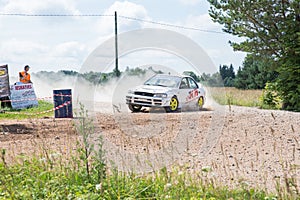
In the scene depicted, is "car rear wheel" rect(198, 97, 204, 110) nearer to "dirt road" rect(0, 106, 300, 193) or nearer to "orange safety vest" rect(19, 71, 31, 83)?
"dirt road" rect(0, 106, 300, 193)

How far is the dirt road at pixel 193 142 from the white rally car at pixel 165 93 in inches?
101

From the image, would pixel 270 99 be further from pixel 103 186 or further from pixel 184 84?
pixel 103 186

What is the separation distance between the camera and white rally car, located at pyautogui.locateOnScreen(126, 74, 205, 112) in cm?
1517

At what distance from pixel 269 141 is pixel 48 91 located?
67.8ft

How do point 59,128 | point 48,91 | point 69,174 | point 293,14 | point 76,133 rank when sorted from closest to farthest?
1. point 69,174
2. point 76,133
3. point 59,128
4. point 293,14
5. point 48,91

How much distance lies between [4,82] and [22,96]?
3.95ft

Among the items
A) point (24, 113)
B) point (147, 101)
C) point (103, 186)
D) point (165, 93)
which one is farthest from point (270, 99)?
point (103, 186)

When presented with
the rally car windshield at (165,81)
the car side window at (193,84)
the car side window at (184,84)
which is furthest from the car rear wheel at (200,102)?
the rally car windshield at (165,81)

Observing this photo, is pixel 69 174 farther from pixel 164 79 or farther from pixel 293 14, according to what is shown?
pixel 293 14

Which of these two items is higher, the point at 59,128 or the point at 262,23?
the point at 262,23

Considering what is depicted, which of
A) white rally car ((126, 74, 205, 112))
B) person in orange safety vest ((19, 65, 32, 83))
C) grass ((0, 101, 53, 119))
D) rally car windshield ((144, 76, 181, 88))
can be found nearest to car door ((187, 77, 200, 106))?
white rally car ((126, 74, 205, 112))

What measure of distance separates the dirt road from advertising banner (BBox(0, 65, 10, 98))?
7364 millimetres

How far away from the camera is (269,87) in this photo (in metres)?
19.0

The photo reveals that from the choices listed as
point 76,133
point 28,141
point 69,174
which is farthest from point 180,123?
point 69,174
